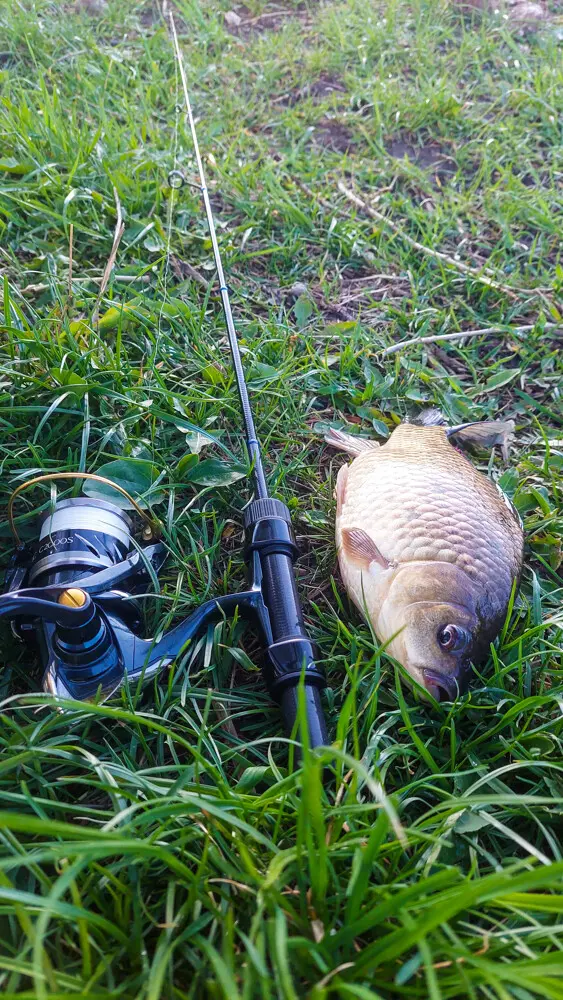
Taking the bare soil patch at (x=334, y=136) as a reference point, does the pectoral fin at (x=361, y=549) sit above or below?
below

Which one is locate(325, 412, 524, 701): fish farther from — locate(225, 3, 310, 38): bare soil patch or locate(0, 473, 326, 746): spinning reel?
locate(225, 3, 310, 38): bare soil patch

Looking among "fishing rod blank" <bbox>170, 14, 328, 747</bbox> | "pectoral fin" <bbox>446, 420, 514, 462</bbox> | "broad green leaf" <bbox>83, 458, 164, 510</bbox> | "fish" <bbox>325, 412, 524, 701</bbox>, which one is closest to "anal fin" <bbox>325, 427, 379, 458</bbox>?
"fish" <bbox>325, 412, 524, 701</bbox>

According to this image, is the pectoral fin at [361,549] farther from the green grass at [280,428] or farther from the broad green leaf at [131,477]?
the broad green leaf at [131,477]

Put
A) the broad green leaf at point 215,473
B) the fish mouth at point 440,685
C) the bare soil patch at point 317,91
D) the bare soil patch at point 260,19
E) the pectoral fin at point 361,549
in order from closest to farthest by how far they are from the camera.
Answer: the fish mouth at point 440,685 → the pectoral fin at point 361,549 → the broad green leaf at point 215,473 → the bare soil patch at point 317,91 → the bare soil patch at point 260,19

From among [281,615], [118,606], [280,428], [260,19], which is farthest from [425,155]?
[118,606]

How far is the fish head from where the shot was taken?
1.72 metres

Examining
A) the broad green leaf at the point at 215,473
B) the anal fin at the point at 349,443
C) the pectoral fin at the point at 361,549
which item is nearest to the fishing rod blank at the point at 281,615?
the broad green leaf at the point at 215,473

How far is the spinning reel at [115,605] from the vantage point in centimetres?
146

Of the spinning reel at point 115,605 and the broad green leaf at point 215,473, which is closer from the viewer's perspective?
the spinning reel at point 115,605

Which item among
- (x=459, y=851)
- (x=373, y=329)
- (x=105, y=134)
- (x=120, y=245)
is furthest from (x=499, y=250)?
(x=459, y=851)

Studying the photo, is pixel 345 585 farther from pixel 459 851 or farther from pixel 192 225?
pixel 192 225

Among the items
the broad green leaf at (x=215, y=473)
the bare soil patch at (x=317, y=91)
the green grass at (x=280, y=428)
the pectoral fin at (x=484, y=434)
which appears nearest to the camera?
the green grass at (x=280, y=428)

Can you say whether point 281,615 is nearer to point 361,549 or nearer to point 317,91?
point 361,549

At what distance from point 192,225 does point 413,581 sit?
223 cm
